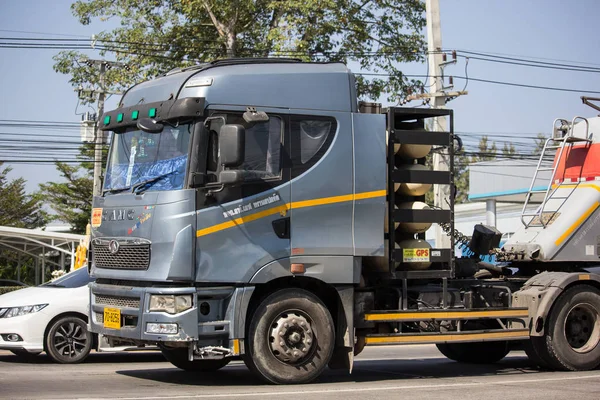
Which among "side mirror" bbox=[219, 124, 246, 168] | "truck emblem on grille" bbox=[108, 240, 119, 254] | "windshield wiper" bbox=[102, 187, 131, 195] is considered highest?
"side mirror" bbox=[219, 124, 246, 168]

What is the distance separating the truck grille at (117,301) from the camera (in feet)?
29.9

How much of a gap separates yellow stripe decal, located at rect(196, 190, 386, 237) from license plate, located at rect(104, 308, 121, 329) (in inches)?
52.7

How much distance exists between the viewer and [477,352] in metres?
12.7

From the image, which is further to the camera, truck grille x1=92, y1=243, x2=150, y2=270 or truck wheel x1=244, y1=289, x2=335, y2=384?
truck wheel x1=244, y1=289, x2=335, y2=384

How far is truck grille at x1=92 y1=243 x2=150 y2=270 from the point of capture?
355 inches

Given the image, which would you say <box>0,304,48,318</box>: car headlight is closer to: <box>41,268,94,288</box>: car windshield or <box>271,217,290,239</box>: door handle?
<box>41,268,94,288</box>: car windshield

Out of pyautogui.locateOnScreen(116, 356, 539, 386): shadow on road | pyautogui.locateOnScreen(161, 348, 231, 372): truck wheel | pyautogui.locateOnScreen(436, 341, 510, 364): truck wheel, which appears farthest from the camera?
pyautogui.locateOnScreen(436, 341, 510, 364): truck wheel

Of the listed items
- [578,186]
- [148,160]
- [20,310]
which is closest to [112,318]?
[148,160]

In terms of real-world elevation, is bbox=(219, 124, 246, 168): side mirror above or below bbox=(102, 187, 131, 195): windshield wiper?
above

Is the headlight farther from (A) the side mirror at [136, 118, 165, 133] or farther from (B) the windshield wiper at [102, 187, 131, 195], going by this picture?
(A) the side mirror at [136, 118, 165, 133]

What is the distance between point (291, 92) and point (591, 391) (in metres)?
4.65

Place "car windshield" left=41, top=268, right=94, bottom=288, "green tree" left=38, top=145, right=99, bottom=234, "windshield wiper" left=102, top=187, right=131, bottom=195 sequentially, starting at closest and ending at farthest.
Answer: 1. "windshield wiper" left=102, top=187, right=131, bottom=195
2. "car windshield" left=41, top=268, right=94, bottom=288
3. "green tree" left=38, top=145, right=99, bottom=234

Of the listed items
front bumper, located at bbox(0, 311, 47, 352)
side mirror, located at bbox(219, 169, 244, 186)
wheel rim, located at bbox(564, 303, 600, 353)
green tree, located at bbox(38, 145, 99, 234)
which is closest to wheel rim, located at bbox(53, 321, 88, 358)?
front bumper, located at bbox(0, 311, 47, 352)

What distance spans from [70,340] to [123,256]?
3.76m
